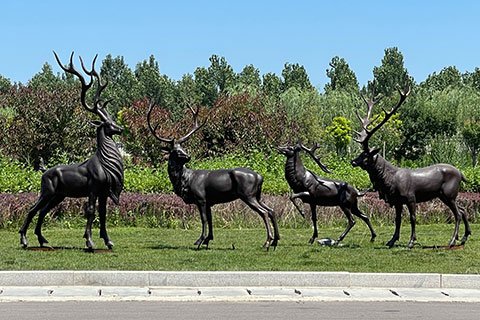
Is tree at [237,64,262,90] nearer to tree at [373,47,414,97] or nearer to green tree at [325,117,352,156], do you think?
tree at [373,47,414,97]

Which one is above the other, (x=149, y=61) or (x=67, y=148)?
(x=149, y=61)

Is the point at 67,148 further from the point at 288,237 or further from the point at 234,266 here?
the point at 234,266

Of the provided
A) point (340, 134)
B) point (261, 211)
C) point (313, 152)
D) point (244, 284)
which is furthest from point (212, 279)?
point (340, 134)

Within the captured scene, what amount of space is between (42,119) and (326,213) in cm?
1858

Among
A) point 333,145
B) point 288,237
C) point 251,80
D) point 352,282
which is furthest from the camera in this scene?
point 251,80

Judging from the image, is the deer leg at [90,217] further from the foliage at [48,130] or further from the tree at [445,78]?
the tree at [445,78]

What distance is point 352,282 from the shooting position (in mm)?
12562

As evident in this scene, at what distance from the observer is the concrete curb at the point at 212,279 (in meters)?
12.4

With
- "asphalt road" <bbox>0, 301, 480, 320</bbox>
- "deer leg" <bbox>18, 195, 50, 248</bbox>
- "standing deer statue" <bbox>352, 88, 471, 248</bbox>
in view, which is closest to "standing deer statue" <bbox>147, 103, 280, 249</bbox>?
"standing deer statue" <bbox>352, 88, 471, 248</bbox>

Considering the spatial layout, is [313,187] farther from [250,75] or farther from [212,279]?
[250,75]

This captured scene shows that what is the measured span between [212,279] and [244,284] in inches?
18.4

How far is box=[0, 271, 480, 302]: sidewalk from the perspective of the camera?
473 inches

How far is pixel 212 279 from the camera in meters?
12.5

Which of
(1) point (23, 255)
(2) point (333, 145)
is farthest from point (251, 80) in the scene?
(1) point (23, 255)
